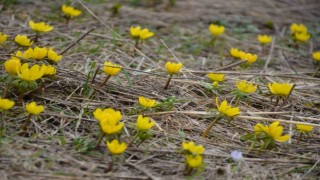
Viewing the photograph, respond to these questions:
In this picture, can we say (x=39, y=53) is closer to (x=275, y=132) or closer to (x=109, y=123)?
(x=109, y=123)

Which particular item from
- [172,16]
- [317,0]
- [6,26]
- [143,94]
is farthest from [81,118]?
[317,0]

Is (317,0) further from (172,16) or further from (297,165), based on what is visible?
(297,165)

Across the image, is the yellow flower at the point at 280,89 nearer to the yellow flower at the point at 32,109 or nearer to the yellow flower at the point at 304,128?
the yellow flower at the point at 304,128

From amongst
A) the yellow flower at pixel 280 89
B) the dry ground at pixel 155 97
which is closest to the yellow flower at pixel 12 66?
the dry ground at pixel 155 97

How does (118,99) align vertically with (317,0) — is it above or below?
below

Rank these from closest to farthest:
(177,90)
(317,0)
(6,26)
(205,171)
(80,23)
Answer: (205,171) → (177,90) → (6,26) → (80,23) → (317,0)

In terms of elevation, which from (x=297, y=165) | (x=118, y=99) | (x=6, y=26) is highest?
(x=6, y=26)

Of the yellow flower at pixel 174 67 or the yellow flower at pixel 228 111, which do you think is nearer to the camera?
the yellow flower at pixel 228 111
